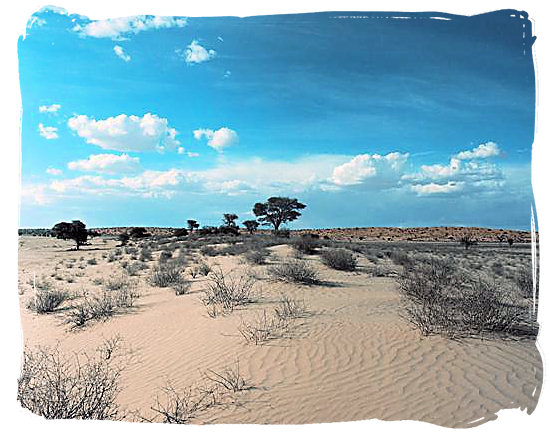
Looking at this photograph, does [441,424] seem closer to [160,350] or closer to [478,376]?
[478,376]

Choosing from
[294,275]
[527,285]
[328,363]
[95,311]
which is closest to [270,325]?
[328,363]

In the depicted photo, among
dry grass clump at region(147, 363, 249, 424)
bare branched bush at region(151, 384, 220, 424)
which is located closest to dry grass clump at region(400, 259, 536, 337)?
dry grass clump at region(147, 363, 249, 424)

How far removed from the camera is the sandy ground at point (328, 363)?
3590 millimetres

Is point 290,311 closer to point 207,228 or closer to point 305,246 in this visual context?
point 305,246

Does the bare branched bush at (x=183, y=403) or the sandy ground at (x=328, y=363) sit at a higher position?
the sandy ground at (x=328, y=363)

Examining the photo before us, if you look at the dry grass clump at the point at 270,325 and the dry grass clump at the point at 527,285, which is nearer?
the dry grass clump at the point at 527,285

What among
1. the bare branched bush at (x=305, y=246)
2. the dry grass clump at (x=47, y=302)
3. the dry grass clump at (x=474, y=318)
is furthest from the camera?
the bare branched bush at (x=305, y=246)

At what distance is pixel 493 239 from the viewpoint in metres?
37.4

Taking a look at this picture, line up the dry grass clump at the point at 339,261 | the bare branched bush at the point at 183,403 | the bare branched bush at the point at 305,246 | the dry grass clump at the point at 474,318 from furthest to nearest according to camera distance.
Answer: the bare branched bush at the point at 305,246 < the dry grass clump at the point at 339,261 < the dry grass clump at the point at 474,318 < the bare branched bush at the point at 183,403

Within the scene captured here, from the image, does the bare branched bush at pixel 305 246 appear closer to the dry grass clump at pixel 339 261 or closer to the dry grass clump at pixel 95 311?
the dry grass clump at pixel 339 261

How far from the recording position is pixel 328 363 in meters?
4.64

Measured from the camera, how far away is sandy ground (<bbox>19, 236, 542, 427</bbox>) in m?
3.59

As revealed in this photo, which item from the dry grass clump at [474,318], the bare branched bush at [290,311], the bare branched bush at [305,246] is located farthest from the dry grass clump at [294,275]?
the bare branched bush at [305,246]

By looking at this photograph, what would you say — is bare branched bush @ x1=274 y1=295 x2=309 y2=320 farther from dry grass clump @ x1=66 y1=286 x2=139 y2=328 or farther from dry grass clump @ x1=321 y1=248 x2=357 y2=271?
dry grass clump @ x1=321 y1=248 x2=357 y2=271
